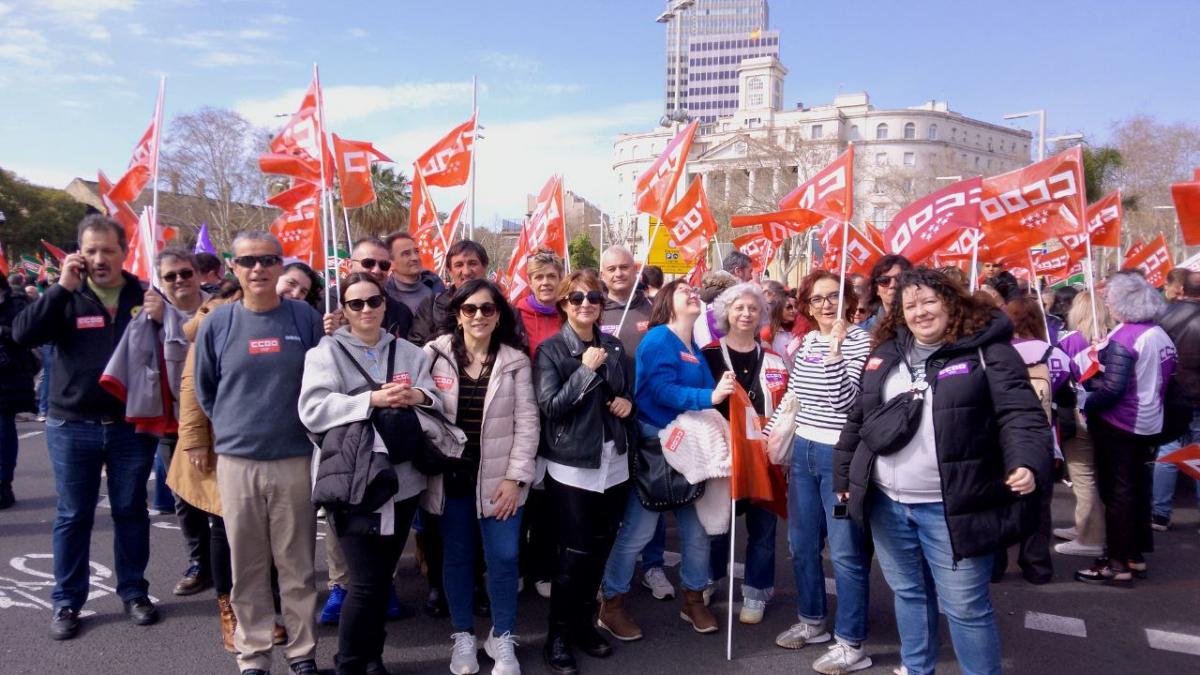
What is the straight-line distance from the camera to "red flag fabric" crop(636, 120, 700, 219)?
227 inches

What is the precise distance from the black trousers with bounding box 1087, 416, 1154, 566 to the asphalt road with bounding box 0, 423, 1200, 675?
31cm

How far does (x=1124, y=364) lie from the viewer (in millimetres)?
4809

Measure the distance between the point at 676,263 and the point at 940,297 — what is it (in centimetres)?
699

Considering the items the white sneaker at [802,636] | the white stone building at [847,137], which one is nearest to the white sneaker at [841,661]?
the white sneaker at [802,636]

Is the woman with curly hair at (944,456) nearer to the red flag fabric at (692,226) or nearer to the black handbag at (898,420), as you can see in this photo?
the black handbag at (898,420)

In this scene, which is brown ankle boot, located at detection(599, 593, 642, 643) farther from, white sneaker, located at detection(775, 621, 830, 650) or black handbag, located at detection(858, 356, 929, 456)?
black handbag, located at detection(858, 356, 929, 456)

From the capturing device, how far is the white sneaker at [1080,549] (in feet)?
17.9

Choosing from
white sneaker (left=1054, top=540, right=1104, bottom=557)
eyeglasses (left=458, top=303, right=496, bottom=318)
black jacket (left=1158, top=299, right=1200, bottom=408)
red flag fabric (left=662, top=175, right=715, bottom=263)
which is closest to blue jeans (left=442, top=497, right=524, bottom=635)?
eyeglasses (left=458, top=303, right=496, bottom=318)

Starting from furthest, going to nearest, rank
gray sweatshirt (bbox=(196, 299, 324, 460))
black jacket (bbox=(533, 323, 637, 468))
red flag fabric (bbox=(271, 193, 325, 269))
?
red flag fabric (bbox=(271, 193, 325, 269)) → black jacket (bbox=(533, 323, 637, 468)) → gray sweatshirt (bbox=(196, 299, 324, 460))

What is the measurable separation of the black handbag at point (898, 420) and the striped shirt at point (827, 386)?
0.39 meters

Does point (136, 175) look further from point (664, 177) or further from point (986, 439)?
point (986, 439)

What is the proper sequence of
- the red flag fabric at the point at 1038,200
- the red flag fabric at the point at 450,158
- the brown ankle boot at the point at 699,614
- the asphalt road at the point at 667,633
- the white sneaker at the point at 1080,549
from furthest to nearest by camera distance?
the red flag fabric at the point at 450,158
the white sneaker at the point at 1080,549
the red flag fabric at the point at 1038,200
the brown ankle boot at the point at 699,614
the asphalt road at the point at 667,633

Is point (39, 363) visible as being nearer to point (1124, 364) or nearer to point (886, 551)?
point (886, 551)

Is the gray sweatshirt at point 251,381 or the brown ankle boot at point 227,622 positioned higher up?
the gray sweatshirt at point 251,381
